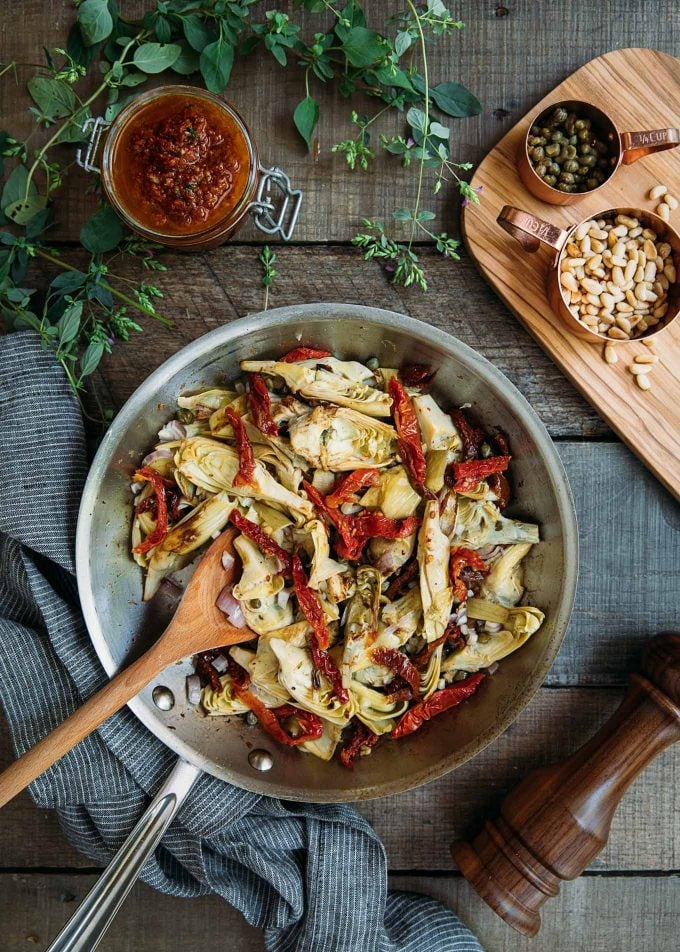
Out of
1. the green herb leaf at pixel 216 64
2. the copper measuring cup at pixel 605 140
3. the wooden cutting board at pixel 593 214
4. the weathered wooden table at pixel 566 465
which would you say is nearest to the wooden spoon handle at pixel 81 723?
the weathered wooden table at pixel 566 465

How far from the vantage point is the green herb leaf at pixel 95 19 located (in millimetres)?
2133

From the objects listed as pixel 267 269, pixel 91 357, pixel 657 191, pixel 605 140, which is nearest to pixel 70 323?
pixel 91 357

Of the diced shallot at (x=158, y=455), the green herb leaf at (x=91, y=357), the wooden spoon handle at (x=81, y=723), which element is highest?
the green herb leaf at (x=91, y=357)

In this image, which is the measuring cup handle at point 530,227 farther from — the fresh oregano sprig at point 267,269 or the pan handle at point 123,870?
the pan handle at point 123,870

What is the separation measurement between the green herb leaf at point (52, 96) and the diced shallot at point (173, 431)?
37.3 inches

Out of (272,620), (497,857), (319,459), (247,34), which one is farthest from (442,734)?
(247,34)

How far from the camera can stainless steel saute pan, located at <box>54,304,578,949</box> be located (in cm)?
200

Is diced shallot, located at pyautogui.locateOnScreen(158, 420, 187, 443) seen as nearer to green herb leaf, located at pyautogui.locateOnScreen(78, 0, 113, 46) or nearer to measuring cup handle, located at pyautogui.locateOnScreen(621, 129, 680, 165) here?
green herb leaf, located at pyautogui.locateOnScreen(78, 0, 113, 46)

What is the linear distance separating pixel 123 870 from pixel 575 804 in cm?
124

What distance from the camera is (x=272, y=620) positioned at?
6.93ft

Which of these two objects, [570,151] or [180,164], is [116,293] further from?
[570,151]

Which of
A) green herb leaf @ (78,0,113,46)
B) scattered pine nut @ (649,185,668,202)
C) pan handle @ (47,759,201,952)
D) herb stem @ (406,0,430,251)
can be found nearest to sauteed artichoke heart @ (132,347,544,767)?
pan handle @ (47,759,201,952)

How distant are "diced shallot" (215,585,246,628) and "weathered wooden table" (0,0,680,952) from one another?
27.8 inches

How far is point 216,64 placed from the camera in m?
2.13
